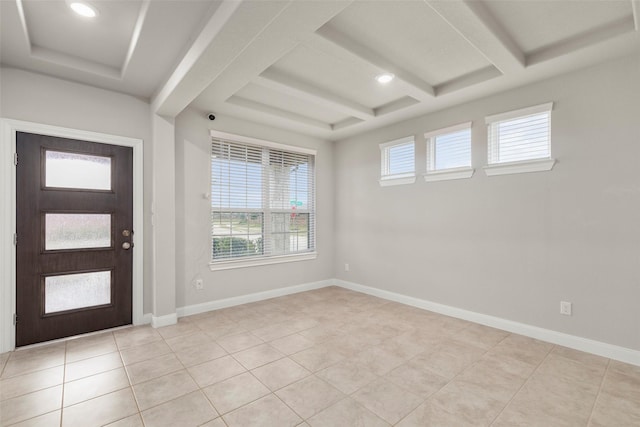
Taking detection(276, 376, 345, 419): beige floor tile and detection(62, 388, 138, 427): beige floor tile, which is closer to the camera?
detection(62, 388, 138, 427): beige floor tile

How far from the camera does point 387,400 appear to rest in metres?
2.02

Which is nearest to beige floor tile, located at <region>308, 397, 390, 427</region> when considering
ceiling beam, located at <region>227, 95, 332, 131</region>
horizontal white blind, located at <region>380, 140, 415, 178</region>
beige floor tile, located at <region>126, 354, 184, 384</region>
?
beige floor tile, located at <region>126, 354, 184, 384</region>

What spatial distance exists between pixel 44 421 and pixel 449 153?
444 cm

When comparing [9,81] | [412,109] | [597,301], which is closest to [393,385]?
[597,301]

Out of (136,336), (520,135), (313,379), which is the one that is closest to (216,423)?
(313,379)

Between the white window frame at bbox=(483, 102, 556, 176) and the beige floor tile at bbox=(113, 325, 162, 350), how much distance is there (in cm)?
410

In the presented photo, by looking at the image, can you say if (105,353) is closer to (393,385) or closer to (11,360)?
(11,360)

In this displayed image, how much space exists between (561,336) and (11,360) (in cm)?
510

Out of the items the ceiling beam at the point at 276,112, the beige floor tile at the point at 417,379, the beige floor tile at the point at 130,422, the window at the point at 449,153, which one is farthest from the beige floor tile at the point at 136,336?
the window at the point at 449,153

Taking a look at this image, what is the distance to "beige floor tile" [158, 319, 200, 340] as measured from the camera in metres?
3.14

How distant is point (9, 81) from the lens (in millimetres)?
2719

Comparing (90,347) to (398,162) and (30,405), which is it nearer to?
(30,405)

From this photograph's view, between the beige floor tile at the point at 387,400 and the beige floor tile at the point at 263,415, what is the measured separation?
489 mm

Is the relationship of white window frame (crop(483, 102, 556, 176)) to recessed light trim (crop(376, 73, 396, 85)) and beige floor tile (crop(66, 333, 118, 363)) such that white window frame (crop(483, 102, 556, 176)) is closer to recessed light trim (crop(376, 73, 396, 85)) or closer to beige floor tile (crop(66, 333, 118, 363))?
recessed light trim (crop(376, 73, 396, 85))
